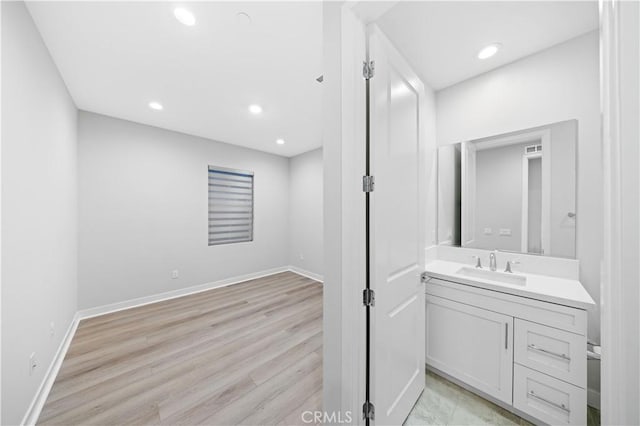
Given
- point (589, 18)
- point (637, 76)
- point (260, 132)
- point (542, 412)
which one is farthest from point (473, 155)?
point (260, 132)

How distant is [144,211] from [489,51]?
171 inches

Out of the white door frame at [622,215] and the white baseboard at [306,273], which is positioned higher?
the white door frame at [622,215]

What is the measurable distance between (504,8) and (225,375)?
130 inches

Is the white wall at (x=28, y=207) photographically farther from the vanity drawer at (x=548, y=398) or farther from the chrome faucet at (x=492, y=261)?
the chrome faucet at (x=492, y=261)

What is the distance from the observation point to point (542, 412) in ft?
4.54

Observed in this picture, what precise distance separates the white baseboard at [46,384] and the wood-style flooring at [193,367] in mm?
37

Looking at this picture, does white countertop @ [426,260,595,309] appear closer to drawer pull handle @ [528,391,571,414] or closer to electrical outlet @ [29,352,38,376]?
drawer pull handle @ [528,391,571,414]

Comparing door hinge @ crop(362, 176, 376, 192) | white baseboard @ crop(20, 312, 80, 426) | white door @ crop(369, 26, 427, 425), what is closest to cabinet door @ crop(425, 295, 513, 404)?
white door @ crop(369, 26, 427, 425)

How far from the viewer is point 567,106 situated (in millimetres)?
1693

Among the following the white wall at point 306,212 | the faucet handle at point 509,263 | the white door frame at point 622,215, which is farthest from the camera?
the white wall at point 306,212

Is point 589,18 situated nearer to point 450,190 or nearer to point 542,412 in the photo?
point 450,190

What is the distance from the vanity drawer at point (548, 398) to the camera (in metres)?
1.28

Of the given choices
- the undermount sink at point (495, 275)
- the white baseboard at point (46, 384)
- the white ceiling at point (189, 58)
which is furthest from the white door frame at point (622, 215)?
the white baseboard at point (46, 384)

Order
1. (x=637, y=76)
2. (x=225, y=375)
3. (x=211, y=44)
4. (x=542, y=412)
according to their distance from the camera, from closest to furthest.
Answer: (x=637, y=76) < (x=542, y=412) < (x=211, y=44) < (x=225, y=375)
